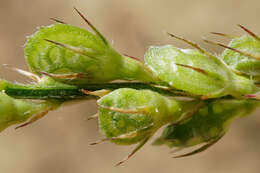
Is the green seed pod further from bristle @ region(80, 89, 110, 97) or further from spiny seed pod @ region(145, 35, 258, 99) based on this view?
bristle @ region(80, 89, 110, 97)

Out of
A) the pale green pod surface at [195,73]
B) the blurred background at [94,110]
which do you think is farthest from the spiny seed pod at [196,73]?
the blurred background at [94,110]

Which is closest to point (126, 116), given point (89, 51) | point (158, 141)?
point (89, 51)

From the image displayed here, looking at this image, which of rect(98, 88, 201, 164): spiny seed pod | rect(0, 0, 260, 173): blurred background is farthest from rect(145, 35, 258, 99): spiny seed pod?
rect(0, 0, 260, 173): blurred background

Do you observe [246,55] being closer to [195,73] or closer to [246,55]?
[246,55]

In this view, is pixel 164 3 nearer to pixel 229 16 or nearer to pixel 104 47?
pixel 229 16

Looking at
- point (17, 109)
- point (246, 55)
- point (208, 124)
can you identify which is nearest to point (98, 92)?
point (17, 109)
